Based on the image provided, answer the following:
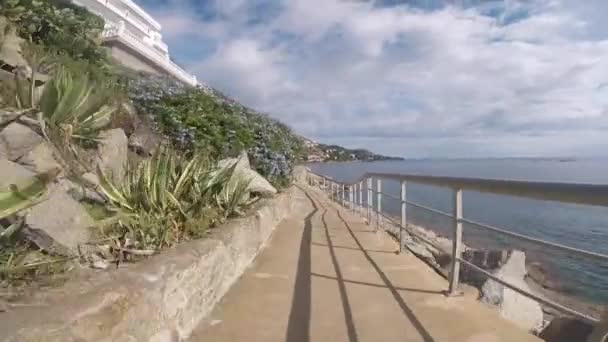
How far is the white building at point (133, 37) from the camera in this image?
61.0ft

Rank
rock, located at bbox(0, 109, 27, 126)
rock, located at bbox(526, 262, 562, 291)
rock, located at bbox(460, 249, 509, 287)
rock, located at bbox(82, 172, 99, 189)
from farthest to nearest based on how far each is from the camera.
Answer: rock, located at bbox(526, 262, 562, 291) < rock, located at bbox(460, 249, 509, 287) < rock, located at bbox(82, 172, 99, 189) < rock, located at bbox(0, 109, 27, 126)

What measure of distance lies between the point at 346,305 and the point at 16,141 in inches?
119

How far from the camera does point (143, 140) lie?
5.78 metres

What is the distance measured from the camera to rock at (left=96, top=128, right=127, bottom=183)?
4539 mm

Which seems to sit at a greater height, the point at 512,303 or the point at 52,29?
the point at 52,29

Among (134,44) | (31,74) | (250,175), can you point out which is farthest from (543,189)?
(134,44)

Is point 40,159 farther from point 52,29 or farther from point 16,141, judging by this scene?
point 52,29

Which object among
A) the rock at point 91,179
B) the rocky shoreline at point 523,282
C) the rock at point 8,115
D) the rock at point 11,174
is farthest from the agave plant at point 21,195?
the rocky shoreline at point 523,282

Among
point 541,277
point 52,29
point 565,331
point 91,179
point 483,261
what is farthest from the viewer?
point 541,277

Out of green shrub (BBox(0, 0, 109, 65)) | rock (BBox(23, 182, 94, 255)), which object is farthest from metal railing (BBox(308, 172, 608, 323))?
green shrub (BBox(0, 0, 109, 65))

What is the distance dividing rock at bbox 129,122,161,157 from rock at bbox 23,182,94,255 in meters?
2.27

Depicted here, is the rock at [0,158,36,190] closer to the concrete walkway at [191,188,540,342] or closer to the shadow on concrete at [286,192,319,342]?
the concrete walkway at [191,188,540,342]

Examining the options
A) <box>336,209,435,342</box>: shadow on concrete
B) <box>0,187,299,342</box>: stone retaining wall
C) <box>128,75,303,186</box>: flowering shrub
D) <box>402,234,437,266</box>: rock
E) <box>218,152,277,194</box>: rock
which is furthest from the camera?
<box>402,234,437,266</box>: rock

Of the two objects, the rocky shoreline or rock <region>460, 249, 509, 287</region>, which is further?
rock <region>460, 249, 509, 287</region>
